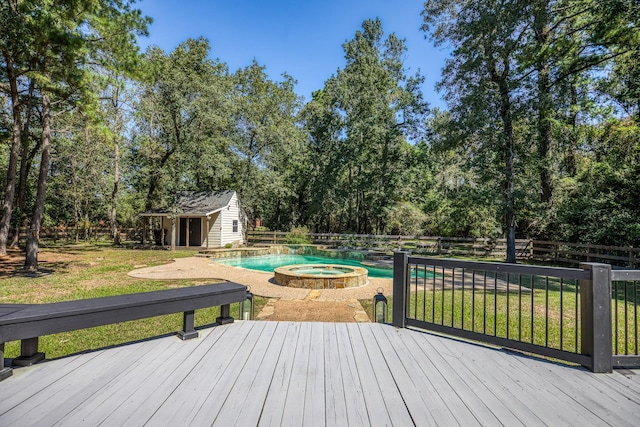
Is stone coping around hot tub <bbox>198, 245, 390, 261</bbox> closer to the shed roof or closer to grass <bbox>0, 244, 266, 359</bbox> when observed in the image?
the shed roof

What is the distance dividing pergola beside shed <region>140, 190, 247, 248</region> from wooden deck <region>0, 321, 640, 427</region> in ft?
51.0

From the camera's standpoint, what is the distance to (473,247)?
15.8 metres

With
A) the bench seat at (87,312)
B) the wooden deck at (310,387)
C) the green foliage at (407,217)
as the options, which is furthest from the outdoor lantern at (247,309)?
the green foliage at (407,217)

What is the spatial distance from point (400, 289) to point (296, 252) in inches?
548

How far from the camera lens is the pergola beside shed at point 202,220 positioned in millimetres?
17516

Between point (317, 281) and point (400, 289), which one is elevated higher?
point (400, 289)

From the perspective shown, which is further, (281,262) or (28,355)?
(281,262)

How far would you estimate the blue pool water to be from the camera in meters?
11.6

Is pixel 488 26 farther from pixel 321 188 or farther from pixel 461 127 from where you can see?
pixel 321 188

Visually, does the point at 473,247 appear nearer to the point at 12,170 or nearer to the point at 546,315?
the point at 546,315

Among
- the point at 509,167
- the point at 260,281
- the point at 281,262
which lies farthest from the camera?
the point at 281,262

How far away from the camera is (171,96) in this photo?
57.2ft

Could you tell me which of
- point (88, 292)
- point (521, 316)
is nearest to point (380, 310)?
point (521, 316)

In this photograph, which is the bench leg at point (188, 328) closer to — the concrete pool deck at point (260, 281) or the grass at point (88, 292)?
the grass at point (88, 292)
